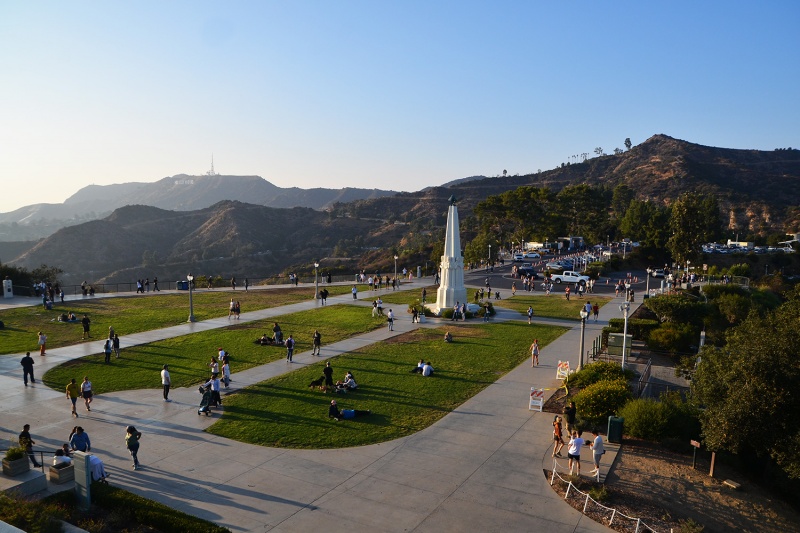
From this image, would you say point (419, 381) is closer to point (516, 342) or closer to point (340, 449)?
point (340, 449)

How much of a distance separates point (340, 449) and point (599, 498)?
616cm

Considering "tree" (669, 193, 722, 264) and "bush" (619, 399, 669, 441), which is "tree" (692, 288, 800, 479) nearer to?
"bush" (619, 399, 669, 441)

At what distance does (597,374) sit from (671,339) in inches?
Result: 388

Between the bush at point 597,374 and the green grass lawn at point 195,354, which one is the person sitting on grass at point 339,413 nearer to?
the green grass lawn at point 195,354

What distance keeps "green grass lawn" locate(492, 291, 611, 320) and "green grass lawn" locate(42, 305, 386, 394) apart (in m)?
10.7

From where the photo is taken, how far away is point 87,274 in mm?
113312

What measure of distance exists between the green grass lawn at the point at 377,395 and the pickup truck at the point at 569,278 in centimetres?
2139

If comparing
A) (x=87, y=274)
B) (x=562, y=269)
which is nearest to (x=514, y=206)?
(x=562, y=269)

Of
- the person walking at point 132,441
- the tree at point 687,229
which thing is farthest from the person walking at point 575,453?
the tree at point 687,229

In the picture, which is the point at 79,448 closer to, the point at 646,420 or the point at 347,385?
the point at 347,385

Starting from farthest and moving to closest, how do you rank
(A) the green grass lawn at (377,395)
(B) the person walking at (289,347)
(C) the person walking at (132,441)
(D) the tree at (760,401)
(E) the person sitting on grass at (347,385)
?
(B) the person walking at (289,347) → (E) the person sitting on grass at (347,385) → (A) the green grass lawn at (377,395) → (C) the person walking at (132,441) → (D) the tree at (760,401)

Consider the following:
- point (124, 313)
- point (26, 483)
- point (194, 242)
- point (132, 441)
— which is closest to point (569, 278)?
point (124, 313)

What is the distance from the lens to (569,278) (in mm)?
46875

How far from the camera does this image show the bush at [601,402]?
1439 centimetres
